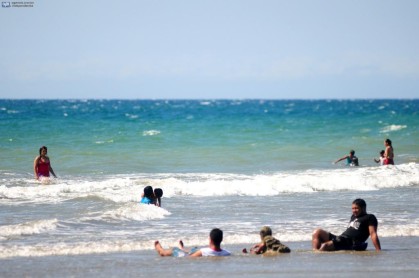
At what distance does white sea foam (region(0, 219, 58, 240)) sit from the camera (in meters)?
11.9

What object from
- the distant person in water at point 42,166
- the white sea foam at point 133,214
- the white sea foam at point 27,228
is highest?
the distant person in water at point 42,166

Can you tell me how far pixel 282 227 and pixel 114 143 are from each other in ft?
74.9

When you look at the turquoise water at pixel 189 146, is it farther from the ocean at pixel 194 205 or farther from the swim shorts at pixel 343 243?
the swim shorts at pixel 343 243

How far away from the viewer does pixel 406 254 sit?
10336 millimetres

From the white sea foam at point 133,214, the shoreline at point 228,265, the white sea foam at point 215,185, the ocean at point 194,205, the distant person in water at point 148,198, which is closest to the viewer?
the shoreline at point 228,265

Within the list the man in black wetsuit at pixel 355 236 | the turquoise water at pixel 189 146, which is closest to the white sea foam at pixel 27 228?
Result: the man in black wetsuit at pixel 355 236

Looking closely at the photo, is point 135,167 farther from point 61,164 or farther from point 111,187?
point 111,187

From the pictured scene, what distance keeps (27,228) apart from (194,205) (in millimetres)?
4616

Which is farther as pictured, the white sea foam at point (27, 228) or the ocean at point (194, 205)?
the white sea foam at point (27, 228)

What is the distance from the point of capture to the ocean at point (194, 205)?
31.7 ft

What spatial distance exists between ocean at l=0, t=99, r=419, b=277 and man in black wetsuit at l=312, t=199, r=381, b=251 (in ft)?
0.71

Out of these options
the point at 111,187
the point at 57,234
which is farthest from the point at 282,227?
the point at 111,187

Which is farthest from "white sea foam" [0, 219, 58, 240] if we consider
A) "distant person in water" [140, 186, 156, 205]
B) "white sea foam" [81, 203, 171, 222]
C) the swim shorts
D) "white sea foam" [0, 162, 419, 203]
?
the swim shorts

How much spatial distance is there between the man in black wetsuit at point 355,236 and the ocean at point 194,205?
0.22 metres
